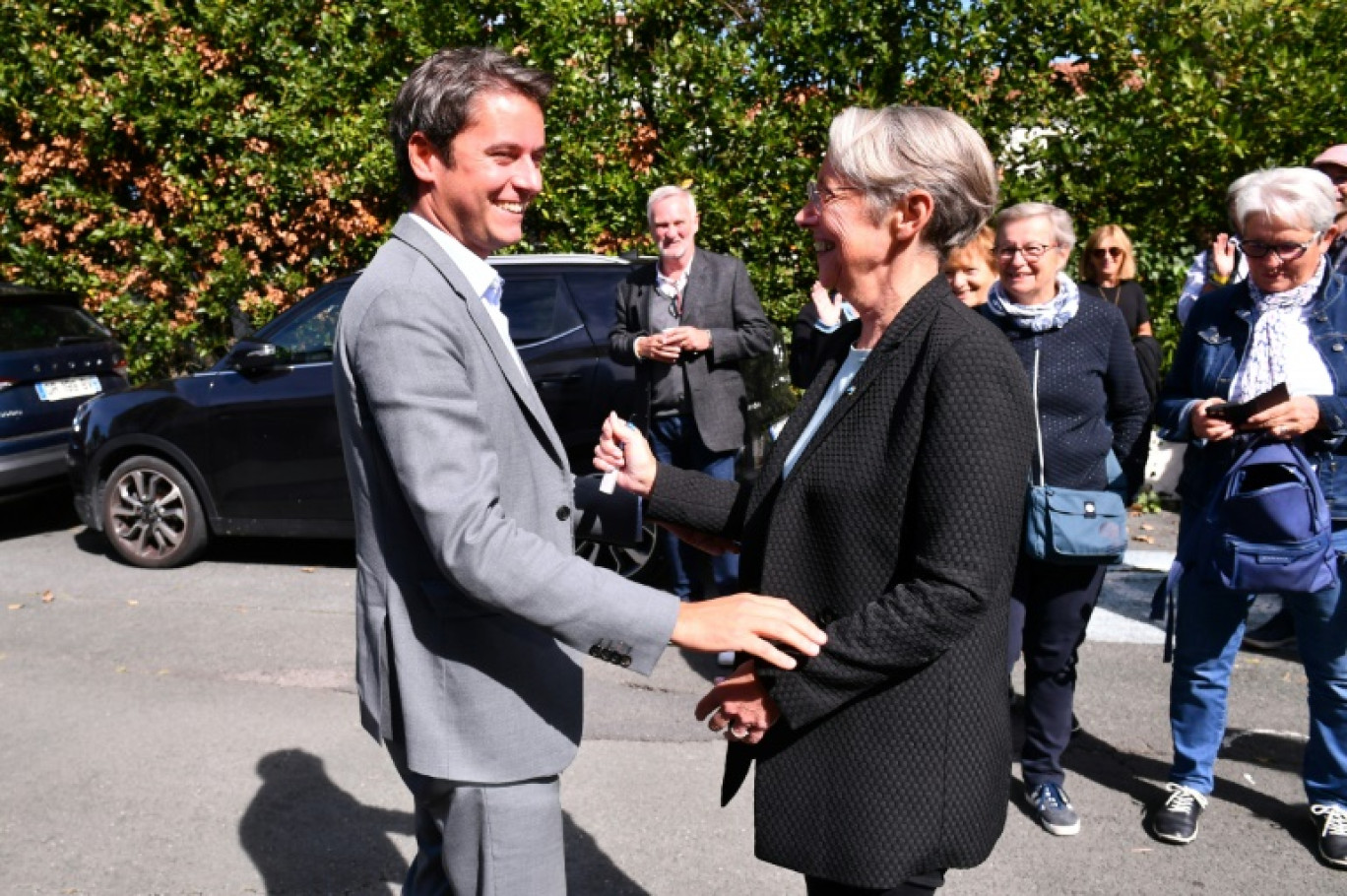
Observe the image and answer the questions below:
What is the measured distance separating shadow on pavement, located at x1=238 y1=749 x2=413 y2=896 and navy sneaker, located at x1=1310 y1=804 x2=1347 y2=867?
9.60 feet

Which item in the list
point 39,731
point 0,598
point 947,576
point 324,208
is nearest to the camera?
point 947,576

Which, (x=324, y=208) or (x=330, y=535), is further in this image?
(x=324, y=208)

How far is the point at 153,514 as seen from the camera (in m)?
7.54

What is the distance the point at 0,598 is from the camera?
6.91 metres

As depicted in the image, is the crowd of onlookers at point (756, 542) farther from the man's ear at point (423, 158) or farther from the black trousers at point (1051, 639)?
the black trousers at point (1051, 639)

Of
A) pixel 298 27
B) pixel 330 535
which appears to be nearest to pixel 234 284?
pixel 298 27

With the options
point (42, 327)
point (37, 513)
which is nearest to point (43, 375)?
point (42, 327)

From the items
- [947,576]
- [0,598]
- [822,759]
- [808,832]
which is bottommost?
[0,598]

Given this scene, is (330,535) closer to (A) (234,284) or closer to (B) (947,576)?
(A) (234,284)

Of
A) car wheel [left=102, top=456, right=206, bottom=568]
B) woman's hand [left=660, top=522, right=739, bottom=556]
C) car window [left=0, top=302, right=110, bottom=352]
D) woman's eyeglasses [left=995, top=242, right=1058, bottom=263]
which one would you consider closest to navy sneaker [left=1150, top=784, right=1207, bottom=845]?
woman's eyeglasses [left=995, top=242, right=1058, bottom=263]

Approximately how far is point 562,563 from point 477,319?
46cm

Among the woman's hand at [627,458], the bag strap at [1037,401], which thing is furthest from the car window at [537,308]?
the woman's hand at [627,458]

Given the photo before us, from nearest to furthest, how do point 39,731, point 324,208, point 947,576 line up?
1. point 947,576
2. point 39,731
3. point 324,208

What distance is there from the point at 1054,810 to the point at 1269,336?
1720 mm
